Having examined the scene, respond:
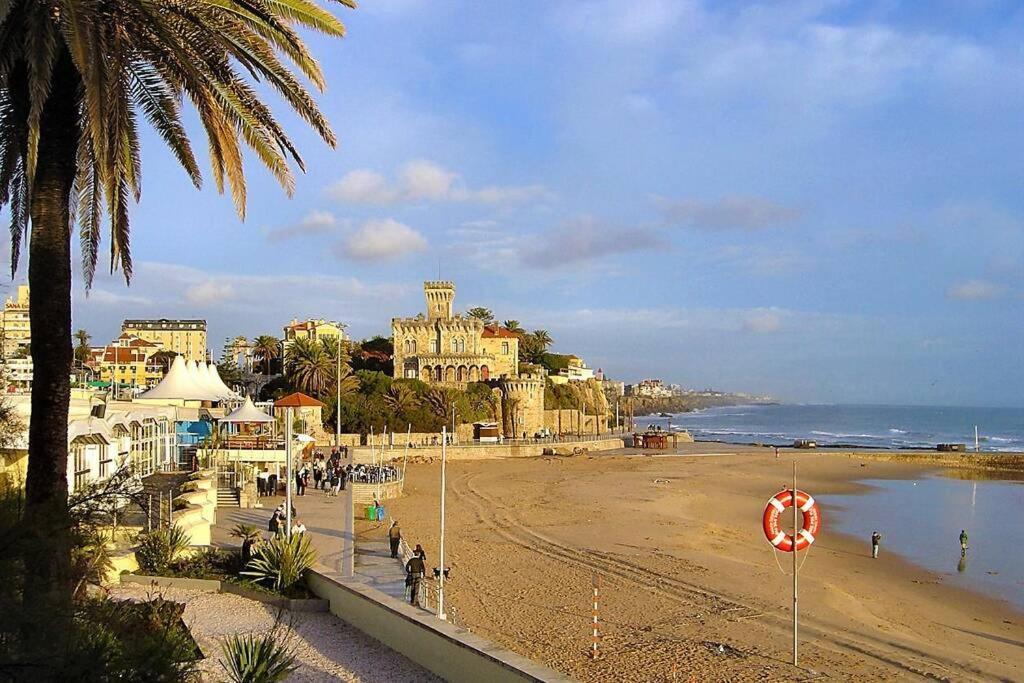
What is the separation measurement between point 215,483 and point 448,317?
5660 centimetres

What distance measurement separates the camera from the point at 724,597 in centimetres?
1778

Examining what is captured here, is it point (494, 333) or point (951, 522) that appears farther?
point (494, 333)

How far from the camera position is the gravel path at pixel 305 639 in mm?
8305

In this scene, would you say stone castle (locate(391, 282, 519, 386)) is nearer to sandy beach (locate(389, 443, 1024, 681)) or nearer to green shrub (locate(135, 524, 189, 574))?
sandy beach (locate(389, 443, 1024, 681))

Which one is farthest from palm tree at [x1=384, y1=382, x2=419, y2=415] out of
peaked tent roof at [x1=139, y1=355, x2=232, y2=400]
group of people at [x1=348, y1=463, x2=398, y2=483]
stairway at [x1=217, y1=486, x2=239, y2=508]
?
stairway at [x1=217, y1=486, x2=239, y2=508]

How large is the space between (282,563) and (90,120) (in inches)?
290

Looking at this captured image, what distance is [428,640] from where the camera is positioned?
8.33 meters

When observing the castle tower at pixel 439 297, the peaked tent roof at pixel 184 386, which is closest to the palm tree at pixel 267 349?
the castle tower at pixel 439 297

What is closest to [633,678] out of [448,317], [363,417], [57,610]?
[57,610]

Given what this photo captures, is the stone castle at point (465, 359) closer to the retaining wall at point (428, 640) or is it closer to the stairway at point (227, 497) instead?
the stairway at point (227, 497)

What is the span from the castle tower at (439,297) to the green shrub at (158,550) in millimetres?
66902

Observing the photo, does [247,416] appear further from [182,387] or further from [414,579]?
[414,579]

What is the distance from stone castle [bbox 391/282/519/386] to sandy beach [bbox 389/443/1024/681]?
3747 centimetres

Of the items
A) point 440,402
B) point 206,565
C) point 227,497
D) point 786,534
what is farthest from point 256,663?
point 440,402
